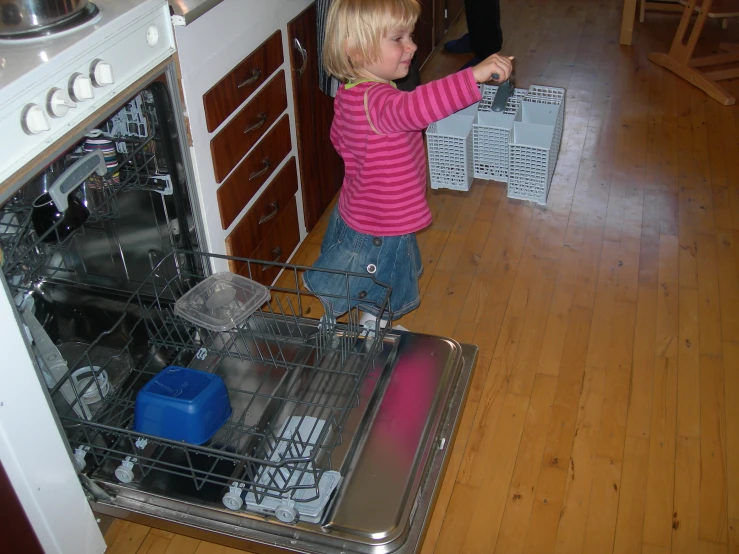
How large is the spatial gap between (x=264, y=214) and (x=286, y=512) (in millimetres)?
838

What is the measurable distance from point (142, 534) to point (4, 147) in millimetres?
834

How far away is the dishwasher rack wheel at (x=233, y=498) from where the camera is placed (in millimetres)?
1216

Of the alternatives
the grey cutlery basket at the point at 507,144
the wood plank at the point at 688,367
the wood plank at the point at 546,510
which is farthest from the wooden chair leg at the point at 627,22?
Result: the wood plank at the point at 546,510

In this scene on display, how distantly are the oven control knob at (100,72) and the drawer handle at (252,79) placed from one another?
0.47m

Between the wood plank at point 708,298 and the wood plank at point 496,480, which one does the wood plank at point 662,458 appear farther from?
the wood plank at point 496,480

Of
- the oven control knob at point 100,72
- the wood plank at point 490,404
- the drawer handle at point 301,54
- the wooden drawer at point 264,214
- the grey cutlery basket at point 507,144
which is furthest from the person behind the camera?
the grey cutlery basket at point 507,144

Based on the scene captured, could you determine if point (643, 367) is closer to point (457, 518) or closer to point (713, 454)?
point (713, 454)

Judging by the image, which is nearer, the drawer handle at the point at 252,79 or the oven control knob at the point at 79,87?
the oven control knob at the point at 79,87

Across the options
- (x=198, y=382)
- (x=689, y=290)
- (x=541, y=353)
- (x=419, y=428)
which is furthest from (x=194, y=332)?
(x=689, y=290)

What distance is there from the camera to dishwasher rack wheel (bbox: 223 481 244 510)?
1.22 m

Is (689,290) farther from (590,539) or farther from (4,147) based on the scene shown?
(4,147)

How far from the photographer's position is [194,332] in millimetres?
1607

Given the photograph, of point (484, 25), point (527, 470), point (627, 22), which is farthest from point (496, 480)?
point (627, 22)

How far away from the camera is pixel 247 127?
167 centimetres
